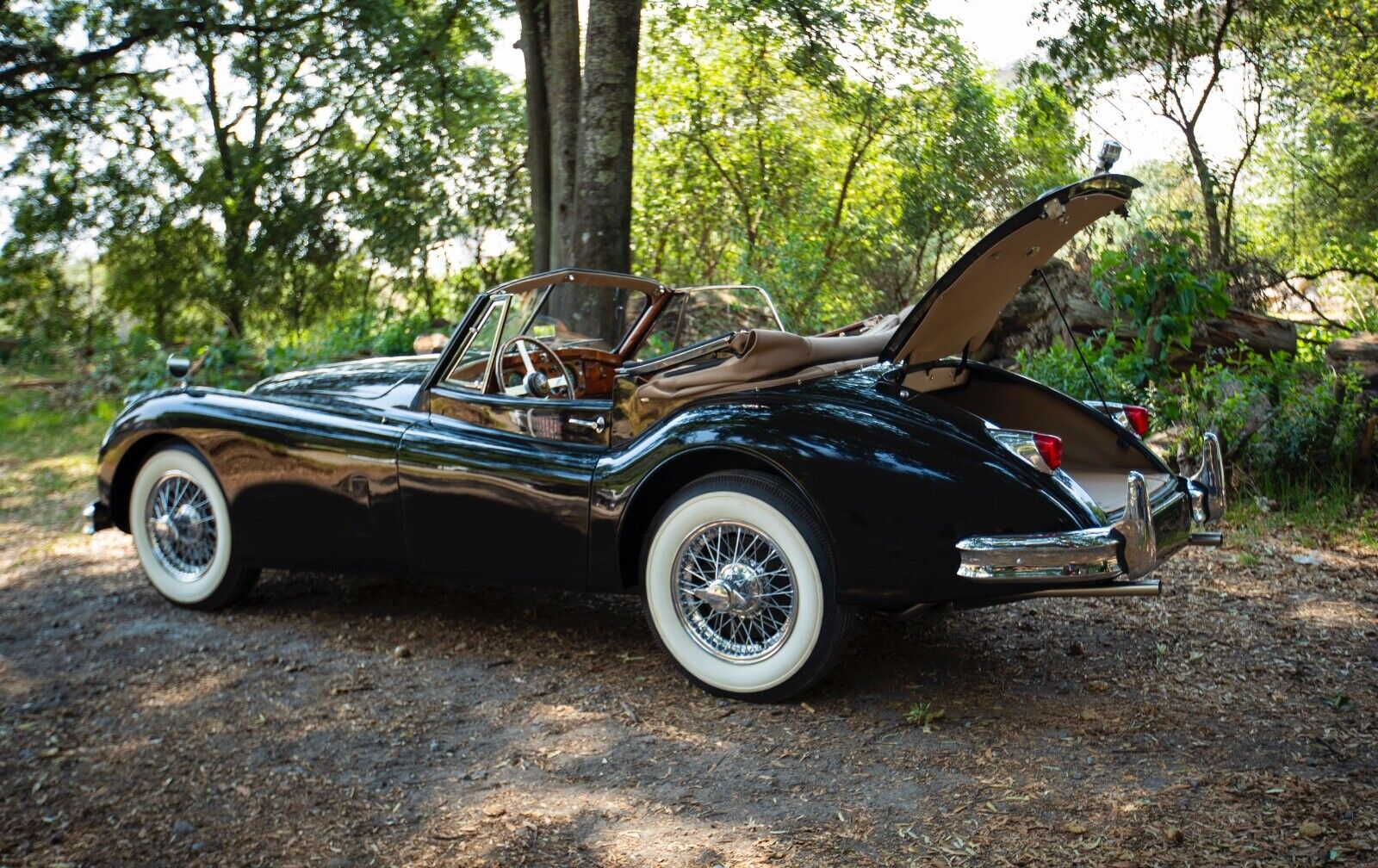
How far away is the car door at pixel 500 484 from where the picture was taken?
13.1 feet

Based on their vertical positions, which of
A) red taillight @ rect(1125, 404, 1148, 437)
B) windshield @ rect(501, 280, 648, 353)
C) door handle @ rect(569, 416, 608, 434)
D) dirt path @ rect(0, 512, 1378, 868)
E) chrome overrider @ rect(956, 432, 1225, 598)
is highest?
windshield @ rect(501, 280, 648, 353)

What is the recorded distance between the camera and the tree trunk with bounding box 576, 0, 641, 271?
23.1ft

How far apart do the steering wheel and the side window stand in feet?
0.22

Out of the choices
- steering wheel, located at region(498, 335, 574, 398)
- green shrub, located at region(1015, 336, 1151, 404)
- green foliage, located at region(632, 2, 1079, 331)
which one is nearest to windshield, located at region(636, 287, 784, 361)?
green foliage, located at region(632, 2, 1079, 331)

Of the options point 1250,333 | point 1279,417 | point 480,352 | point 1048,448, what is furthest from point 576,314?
point 1250,333

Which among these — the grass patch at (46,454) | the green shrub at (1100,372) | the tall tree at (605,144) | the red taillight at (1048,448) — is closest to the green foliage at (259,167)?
the grass patch at (46,454)

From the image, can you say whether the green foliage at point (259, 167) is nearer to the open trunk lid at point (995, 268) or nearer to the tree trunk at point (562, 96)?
the tree trunk at point (562, 96)

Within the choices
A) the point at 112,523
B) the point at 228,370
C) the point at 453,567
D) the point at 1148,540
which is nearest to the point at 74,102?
the point at 228,370

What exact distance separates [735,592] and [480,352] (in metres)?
1.49

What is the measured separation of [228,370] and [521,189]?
12.6 feet

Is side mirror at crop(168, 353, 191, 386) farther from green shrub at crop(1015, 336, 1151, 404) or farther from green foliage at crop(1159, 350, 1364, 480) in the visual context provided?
green foliage at crop(1159, 350, 1364, 480)

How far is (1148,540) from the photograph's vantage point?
329 cm

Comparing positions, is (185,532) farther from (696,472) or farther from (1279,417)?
(1279,417)

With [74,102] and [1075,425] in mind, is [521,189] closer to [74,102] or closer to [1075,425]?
[74,102]
